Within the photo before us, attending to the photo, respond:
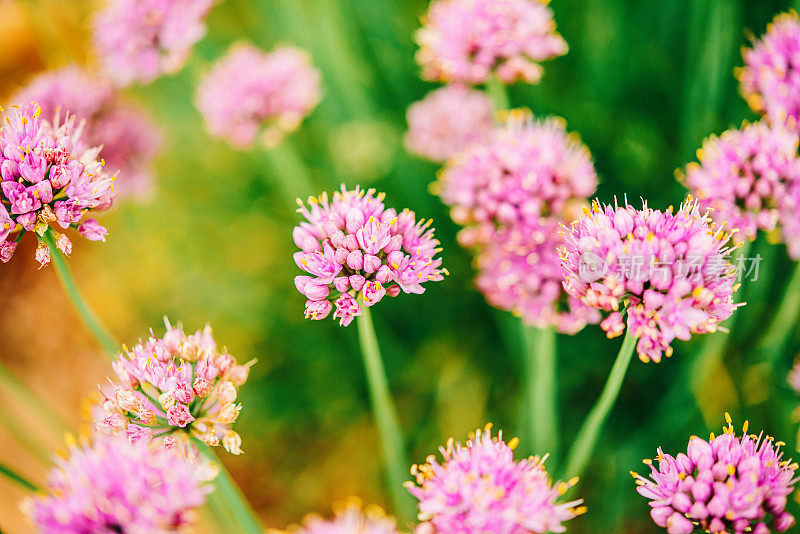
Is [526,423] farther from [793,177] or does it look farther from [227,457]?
[227,457]

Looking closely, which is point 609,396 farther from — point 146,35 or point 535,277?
point 146,35

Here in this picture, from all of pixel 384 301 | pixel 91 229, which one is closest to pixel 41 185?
pixel 91 229

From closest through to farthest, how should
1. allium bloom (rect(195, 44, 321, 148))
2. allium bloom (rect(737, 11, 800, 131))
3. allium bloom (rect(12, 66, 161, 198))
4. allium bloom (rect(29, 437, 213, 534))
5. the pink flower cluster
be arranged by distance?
allium bloom (rect(29, 437, 213, 534)) < the pink flower cluster < allium bloom (rect(737, 11, 800, 131)) < allium bloom (rect(12, 66, 161, 198)) < allium bloom (rect(195, 44, 321, 148))

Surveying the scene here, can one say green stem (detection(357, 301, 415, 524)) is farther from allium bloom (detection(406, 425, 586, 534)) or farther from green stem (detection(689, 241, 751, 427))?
green stem (detection(689, 241, 751, 427))

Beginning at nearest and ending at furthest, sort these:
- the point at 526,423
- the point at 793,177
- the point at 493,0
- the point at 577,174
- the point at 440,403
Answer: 1. the point at 793,177
2. the point at 577,174
3. the point at 493,0
4. the point at 526,423
5. the point at 440,403

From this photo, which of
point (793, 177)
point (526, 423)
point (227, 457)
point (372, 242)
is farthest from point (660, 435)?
point (227, 457)

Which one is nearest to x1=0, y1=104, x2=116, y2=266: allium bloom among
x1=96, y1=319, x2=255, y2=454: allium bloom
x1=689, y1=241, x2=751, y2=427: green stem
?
x1=96, y1=319, x2=255, y2=454: allium bloom
